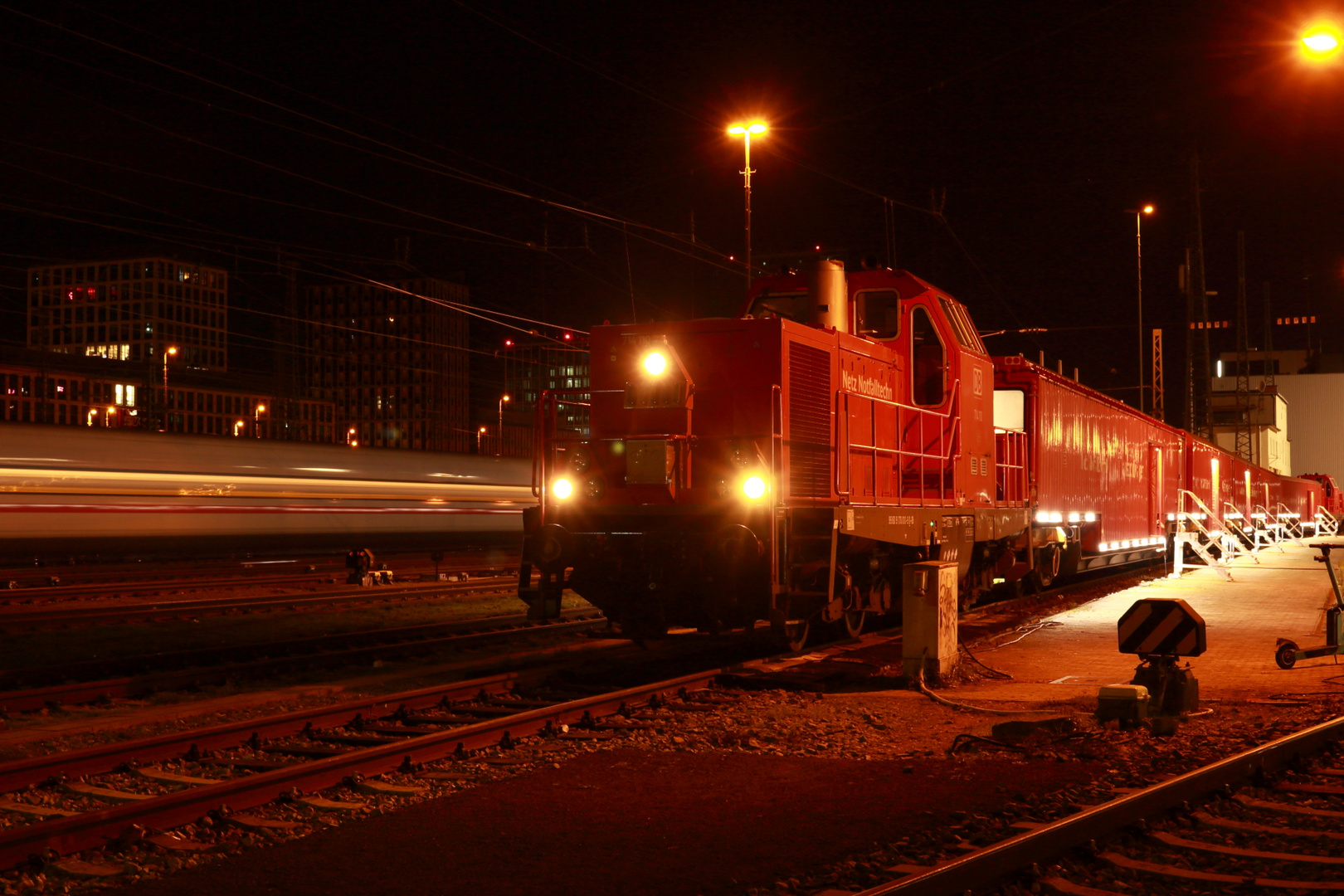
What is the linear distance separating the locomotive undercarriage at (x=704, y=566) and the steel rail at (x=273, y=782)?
5.34 feet

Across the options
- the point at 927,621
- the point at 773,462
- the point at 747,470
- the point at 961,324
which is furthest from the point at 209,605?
the point at 927,621

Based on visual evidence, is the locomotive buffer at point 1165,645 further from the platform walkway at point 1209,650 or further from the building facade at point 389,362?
the building facade at point 389,362

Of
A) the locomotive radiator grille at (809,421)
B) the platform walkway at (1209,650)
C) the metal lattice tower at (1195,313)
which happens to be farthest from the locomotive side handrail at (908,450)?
the metal lattice tower at (1195,313)

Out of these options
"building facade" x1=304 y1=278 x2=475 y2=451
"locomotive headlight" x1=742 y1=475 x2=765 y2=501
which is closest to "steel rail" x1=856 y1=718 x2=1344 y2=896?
"locomotive headlight" x1=742 y1=475 x2=765 y2=501

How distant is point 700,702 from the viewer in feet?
30.3

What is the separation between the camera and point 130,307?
440 ft

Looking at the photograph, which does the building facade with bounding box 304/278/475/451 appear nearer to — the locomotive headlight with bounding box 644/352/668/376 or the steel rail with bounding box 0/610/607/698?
the steel rail with bounding box 0/610/607/698

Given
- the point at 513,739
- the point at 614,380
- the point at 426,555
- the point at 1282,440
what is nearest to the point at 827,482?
the point at 614,380

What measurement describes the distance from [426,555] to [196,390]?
86.9 m

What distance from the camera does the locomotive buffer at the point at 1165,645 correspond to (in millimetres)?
8680

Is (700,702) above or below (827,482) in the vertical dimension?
below

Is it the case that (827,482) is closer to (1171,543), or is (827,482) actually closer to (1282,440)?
(1171,543)

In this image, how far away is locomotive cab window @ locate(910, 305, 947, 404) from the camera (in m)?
13.1

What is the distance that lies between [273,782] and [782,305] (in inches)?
307
